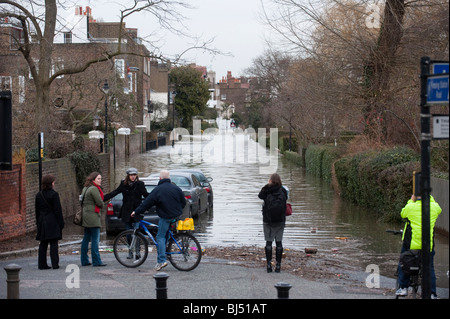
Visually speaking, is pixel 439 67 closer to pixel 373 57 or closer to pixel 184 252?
pixel 184 252

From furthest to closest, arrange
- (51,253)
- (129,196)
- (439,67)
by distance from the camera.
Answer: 1. (129,196)
2. (51,253)
3. (439,67)

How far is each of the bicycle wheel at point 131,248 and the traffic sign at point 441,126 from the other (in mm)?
5790

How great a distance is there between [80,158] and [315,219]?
8.32 m

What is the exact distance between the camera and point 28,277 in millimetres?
10422

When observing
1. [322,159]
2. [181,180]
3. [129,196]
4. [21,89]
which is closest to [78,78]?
[21,89]

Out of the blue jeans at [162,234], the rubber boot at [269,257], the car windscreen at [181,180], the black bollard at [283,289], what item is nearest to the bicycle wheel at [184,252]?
the blue jeans at [162,234]

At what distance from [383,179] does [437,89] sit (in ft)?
41.7

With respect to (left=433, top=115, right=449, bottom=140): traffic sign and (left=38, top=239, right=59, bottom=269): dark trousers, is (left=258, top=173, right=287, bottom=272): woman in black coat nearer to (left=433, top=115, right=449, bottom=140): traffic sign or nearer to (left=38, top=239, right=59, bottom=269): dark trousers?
(left=38, top=239, right=59, bottom=269): dark trousers

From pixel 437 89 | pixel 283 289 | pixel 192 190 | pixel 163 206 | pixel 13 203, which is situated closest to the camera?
pixel 283 289

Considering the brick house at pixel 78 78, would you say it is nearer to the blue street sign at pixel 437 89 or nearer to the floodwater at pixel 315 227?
the floodwater at pixel 315 227

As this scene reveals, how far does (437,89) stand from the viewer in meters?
6.79

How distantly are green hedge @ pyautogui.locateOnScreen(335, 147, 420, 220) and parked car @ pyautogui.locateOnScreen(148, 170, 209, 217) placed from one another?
5.36 meters

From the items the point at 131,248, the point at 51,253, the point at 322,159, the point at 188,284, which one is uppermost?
the point at 322,159

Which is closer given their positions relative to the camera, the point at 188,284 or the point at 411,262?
the point at 411,262
